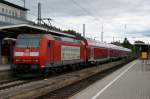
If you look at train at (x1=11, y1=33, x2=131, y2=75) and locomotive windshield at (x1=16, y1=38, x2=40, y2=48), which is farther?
locomotive windshield at (x1=16, y1=38, x2=40, y2=48)

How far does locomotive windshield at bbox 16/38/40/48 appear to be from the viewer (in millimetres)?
26797

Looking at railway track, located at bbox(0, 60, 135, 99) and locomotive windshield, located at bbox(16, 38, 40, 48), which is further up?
locomotive windshield, located at bbox(16, 38, 40, 48)

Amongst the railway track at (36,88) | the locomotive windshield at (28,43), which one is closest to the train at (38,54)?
the locomotive windshield at (28,43)

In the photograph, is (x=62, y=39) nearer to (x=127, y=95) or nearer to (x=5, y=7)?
(x=127, y=95)

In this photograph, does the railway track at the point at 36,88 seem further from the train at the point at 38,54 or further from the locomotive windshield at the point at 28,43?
the locomotive windshield at the point at 28,43

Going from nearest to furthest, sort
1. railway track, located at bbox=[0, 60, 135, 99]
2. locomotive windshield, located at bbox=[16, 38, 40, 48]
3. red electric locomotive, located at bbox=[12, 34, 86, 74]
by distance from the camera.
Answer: railway track, located at bbox=[0, 60, 135, 99]
red electric locomotive, located at bbox=[12, 34, 86, 74]
locomotive windshield, located at bbox=[16, 38, 40, 48]

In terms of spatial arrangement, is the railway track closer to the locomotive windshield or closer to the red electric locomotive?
the red electric locomotive

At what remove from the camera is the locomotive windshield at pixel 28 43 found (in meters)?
26.8

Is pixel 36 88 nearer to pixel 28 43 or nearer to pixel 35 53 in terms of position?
pixel 35 53

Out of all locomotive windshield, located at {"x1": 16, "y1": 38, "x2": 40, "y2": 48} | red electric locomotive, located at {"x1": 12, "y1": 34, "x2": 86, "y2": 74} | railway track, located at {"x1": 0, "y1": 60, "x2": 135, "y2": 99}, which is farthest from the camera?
locomotive windshield, located at {"x1": 16, "y1": 38, "x2": 40, "y2": 48}

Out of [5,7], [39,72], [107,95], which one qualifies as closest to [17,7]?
[5,7]

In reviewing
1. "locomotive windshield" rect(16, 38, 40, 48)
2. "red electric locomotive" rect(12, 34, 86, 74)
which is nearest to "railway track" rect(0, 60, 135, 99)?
"red electric locomotive" rect(12, 34, 86, 74)

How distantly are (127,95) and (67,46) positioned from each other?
16871 mm

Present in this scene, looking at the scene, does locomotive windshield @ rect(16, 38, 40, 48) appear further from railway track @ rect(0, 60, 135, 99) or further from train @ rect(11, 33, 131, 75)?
railway track @ rect(0, 60, 135, 99)
